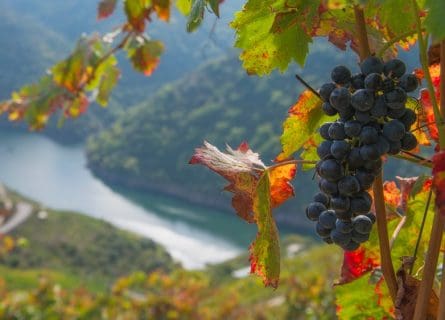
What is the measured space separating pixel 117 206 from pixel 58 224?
286 inches

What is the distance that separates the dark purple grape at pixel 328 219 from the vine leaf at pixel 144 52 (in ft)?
4.01

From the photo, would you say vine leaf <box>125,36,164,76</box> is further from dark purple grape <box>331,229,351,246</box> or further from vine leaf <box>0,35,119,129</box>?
dark purple grape <box>331,229,351,246</box>

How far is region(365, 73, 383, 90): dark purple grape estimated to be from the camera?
46 centimetres

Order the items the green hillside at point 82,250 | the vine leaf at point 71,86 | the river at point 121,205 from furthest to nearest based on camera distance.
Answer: the river at point 121,205 → the green hillside at point 82,250 → the vine leaf at point 71,86

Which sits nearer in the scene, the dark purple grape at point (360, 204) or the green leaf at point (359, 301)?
the dark purple grape at point (360, 204)

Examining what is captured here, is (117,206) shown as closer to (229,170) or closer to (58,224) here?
(58,224)

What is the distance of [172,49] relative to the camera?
169ft

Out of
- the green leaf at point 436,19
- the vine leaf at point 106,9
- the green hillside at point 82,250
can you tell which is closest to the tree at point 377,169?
the green leaf at point 436,19

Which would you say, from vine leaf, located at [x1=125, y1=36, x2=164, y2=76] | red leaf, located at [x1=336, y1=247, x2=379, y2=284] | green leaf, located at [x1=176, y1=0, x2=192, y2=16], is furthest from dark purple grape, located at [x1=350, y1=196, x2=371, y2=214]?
vine leaf, located at [x1=125, y1=36, x2=164, y2=76]

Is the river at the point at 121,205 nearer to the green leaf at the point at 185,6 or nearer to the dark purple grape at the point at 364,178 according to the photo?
the green leaf at the point at 185,6

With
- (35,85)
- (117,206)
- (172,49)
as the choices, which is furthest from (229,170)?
(172,49)

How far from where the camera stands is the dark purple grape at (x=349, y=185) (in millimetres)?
469

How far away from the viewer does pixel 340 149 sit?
477 millimetres

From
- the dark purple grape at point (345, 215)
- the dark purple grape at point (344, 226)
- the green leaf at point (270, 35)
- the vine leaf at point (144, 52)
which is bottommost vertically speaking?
the dark purple grape at point (344, 226)
